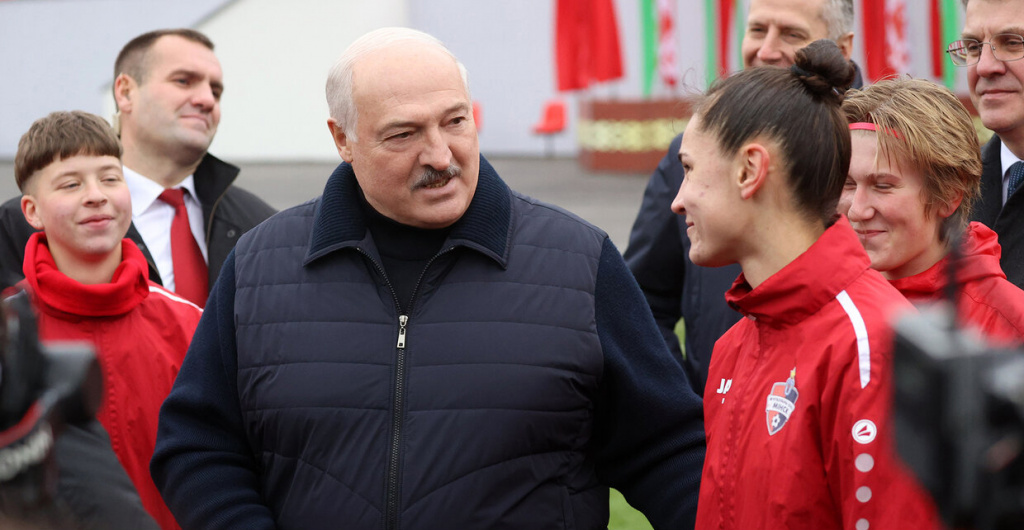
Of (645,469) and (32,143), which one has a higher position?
(32,143)

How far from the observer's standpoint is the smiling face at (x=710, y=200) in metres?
2.14

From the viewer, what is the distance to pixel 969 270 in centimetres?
231

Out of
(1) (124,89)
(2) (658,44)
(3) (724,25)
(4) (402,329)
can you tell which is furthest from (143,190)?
(2) (658,44)

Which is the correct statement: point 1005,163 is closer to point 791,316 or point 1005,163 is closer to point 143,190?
point 791,316

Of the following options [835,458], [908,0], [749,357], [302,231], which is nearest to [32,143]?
[302,231]

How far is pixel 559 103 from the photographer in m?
20.8

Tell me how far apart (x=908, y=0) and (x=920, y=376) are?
1753cm

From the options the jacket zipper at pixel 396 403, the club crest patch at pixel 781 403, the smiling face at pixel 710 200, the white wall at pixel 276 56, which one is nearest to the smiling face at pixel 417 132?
the jacket zipper at pixel 396 403

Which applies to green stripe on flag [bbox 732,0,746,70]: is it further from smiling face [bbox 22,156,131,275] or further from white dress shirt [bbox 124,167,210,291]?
smiling face [bbox 22,156,131,275]

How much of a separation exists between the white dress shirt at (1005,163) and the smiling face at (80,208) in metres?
2.42

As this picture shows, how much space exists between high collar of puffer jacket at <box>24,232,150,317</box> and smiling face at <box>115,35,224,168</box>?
110cm

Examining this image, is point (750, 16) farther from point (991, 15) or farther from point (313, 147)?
point (313, 147)

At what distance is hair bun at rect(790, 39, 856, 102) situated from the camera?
2.13 meters

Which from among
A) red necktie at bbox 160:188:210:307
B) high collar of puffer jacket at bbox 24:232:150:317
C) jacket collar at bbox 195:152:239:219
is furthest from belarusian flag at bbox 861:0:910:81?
high collar of puffer jacket at bbox 24:232:150:317
